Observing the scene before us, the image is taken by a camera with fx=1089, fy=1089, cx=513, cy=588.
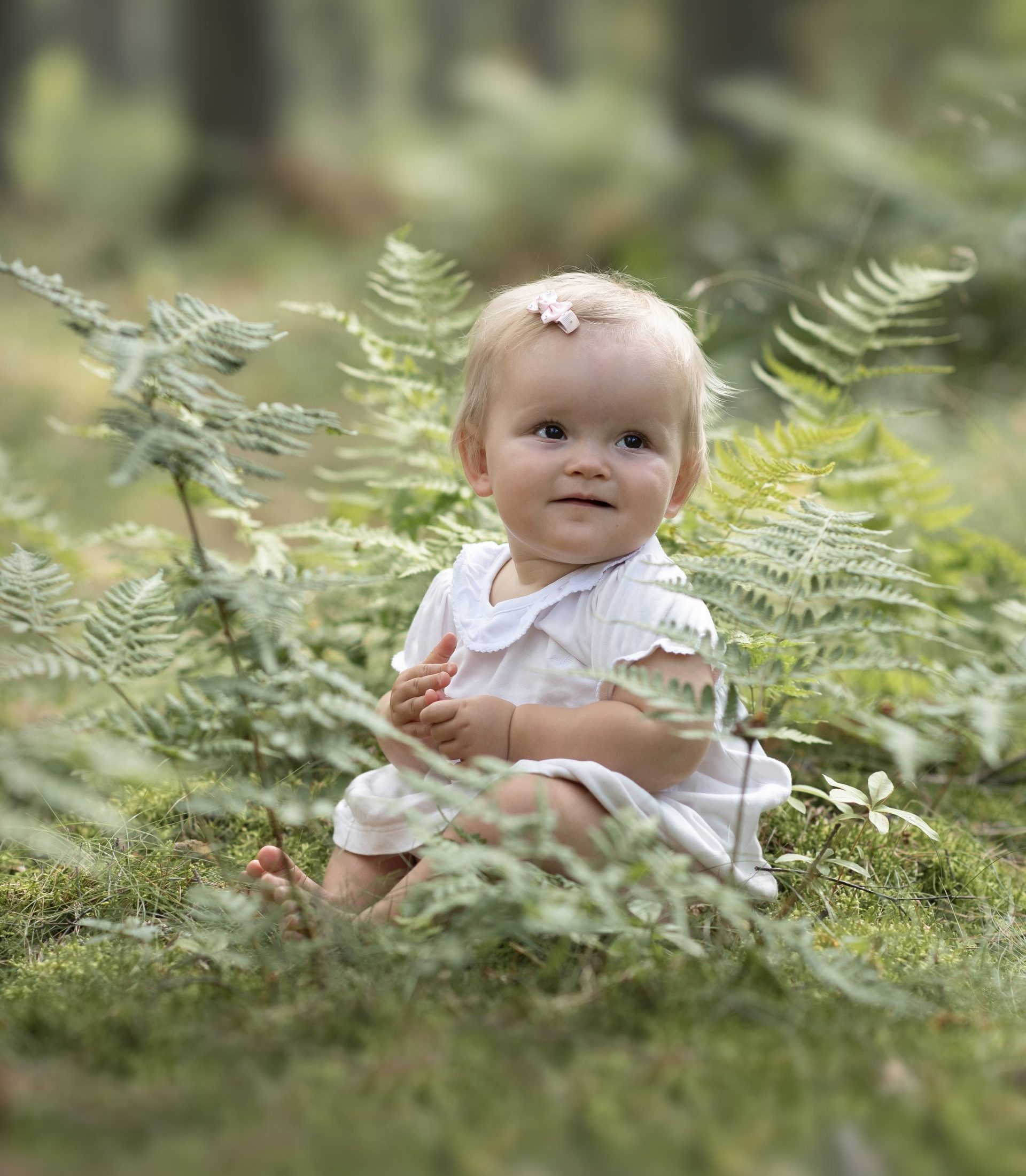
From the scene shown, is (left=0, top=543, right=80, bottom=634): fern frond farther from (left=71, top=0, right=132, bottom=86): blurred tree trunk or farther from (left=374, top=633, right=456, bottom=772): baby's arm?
(left=71, top=0, right=132, bottom=86): blurred tree trunk

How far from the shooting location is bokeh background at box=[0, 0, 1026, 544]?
298 inches

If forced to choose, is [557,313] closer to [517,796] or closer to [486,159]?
[517,796]

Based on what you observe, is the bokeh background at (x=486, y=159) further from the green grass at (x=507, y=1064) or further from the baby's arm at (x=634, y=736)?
the green grass at (x=507, y=1064)

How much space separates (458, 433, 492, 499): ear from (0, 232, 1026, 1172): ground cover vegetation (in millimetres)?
348

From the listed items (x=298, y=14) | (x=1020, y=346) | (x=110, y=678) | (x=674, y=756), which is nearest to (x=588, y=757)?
(x=674, y=756)

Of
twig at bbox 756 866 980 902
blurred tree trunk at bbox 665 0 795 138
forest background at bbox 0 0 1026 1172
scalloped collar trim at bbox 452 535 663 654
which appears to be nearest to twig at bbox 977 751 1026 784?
forest background at bbox 0 0 1026 1172

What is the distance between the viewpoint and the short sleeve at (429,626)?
2.56 m

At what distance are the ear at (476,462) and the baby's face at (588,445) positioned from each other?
0.21 meters

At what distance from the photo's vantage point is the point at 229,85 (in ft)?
39.7

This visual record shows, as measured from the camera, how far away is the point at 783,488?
11.5 feet

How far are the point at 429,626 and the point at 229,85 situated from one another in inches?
452

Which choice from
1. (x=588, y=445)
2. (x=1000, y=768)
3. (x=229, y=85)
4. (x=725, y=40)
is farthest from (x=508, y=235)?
(x=588, y=445)

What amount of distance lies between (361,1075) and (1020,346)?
7.32 m

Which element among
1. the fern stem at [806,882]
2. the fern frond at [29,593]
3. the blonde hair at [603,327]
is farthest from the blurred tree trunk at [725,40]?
the fern frond at [29,593]
